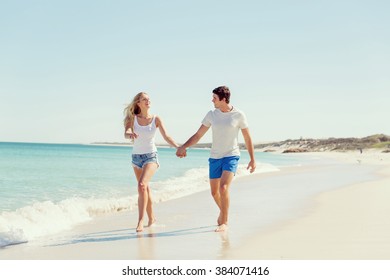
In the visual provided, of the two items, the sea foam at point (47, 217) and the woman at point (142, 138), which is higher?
the woman at point (142, 138)

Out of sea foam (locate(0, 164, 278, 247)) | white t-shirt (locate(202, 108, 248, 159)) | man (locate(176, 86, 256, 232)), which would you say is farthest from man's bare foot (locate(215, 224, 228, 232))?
sea foam (locate(0, 164, 278, 247))

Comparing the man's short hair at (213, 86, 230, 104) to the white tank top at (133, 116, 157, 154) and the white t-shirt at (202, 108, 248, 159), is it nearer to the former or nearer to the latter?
the white t-shirt at (202, 108, 248, 159)

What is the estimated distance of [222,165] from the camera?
7195 mm

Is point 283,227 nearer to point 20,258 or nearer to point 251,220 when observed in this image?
point 251,220

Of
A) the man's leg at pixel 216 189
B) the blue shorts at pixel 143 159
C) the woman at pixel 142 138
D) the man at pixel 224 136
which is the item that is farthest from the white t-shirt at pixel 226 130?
the blue shorts at pixel 143 159

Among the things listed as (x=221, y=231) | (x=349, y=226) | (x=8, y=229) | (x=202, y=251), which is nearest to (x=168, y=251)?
(x=202, y=251)

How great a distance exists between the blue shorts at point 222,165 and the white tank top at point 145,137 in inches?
39.1

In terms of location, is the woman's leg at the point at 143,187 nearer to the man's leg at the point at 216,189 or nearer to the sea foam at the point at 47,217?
the man's leg at the point at 216,189

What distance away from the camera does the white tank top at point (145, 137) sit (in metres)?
7.34

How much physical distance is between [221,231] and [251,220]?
122cm

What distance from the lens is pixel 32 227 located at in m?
7.73

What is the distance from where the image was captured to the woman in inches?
289

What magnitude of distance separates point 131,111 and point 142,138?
0.48 m

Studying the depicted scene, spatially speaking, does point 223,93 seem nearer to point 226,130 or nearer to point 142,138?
point 226,130
